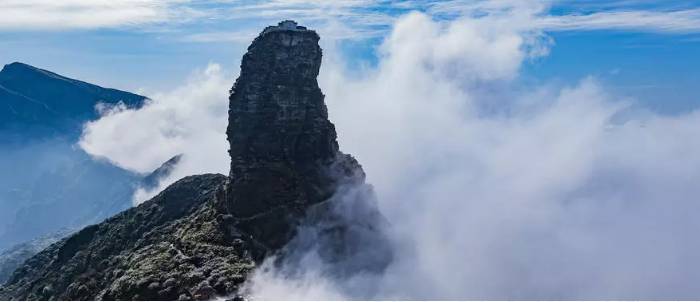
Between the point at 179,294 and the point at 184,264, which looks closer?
the point at 179,294

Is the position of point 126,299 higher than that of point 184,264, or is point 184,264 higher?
point 184,264

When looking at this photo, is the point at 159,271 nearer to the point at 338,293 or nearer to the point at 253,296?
the point at 253,296

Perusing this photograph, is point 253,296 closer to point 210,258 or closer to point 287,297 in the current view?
point 287,297

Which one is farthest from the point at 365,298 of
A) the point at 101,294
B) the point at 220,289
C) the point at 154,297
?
the point at 101,294

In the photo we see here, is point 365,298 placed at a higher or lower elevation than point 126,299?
higher

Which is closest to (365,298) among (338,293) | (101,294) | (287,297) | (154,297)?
(338,293)

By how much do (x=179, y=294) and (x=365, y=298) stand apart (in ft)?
171

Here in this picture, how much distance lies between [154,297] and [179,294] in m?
7.49

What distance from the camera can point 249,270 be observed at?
19075 cm

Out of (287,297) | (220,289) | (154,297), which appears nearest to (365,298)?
(287,297)

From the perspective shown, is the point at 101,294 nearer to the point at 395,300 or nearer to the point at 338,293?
the point at 338,293

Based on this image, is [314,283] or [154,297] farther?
[314,283]

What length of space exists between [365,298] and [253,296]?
117ft

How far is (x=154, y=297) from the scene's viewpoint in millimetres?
182500
